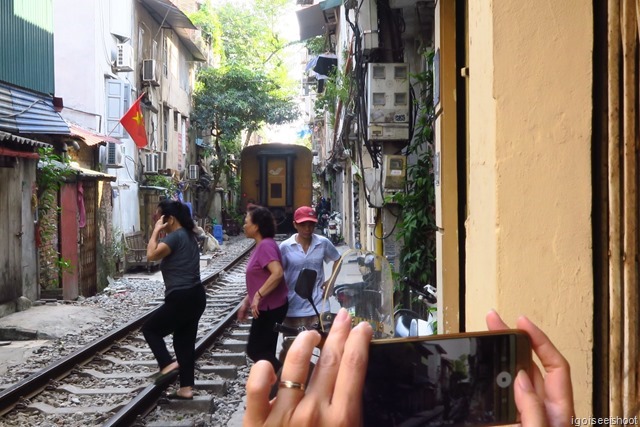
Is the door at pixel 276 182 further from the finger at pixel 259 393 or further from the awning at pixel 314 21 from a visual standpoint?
the finger at pixel 259 393

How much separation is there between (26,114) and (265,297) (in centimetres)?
866

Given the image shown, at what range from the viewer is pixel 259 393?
1118 mm

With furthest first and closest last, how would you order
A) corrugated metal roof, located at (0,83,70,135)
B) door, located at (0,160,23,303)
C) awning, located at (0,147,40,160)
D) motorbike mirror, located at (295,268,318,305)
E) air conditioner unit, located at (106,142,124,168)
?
air conditioner unit, located at (106,142,124,168)
corrugated metal roof, located at (0,83,70,135)
door, located at (0,160,23,303)
awning, located at (0,147,40,160)
motorbike mirror, located at (295,268,318,305)

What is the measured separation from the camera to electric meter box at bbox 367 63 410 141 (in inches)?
322

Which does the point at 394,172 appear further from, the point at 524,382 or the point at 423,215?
the point at 524,382

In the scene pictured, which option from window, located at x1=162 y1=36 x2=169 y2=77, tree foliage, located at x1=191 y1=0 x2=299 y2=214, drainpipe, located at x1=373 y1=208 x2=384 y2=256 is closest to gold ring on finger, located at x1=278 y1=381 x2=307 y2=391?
drainpipe, located at x1=373 y1=208 x2=384 y2=256

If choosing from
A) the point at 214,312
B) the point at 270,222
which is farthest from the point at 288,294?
the point at 214,312

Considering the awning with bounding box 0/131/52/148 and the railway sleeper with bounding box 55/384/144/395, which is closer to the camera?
the railway sleeper with bounding box 55/384/144/395

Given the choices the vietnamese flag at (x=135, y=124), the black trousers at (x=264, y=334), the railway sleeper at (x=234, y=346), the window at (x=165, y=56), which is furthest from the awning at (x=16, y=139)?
the window at (x=165, y=56)

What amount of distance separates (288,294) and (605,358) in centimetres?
354

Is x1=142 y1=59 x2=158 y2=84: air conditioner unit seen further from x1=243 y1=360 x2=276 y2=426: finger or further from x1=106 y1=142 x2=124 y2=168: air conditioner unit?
x1=243 y1=360 x2=276 y2=426: finger

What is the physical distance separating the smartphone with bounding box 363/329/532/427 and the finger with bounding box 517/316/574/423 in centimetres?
3

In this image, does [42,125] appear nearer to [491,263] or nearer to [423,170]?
[423,170]

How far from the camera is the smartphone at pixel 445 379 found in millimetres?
1210
